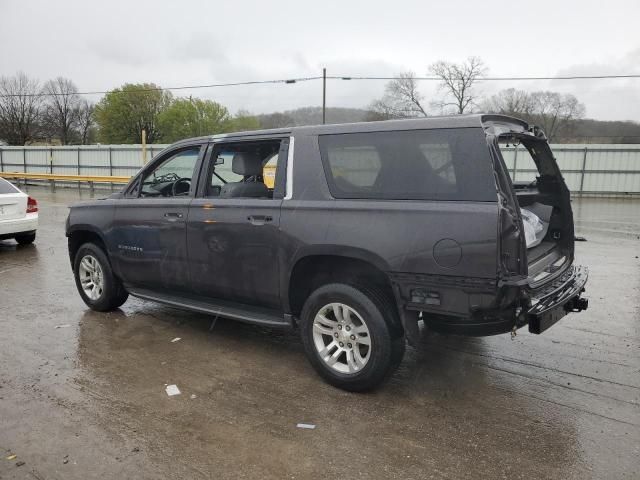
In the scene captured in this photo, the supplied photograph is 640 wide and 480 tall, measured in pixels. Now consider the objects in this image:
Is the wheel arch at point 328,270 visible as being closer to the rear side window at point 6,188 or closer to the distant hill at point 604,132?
the rear side window at point 6,188

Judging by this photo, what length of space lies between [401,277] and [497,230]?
685mm

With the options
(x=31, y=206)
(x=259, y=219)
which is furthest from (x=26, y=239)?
(x=259, y=219)

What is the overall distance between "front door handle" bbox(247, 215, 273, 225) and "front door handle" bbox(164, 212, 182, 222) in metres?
0.91

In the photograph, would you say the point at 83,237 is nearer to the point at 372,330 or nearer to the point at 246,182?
the point at 246,182

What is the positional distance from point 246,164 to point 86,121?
91883 mm

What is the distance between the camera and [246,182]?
461 cm

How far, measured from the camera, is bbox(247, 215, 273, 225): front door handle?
4074 millimetres

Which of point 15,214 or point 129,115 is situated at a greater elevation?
point 129,115

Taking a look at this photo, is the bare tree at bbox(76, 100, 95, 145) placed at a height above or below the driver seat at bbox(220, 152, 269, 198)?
above

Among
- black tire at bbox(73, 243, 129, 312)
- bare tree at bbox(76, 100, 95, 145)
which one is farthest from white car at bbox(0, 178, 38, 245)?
bare tree at bbox(76, 100, 95, 145)

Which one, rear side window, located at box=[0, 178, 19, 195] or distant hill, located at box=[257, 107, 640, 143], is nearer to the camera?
rear side window, located at box=[0, 178, 19, 195]

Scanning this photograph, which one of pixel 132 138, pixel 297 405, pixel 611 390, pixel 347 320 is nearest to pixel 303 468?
pixel 297 405

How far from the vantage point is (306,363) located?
14.3 feet

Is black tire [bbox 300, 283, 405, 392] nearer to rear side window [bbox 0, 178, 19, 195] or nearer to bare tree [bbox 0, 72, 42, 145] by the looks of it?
rear side window [bbox 0, 178, 19, 195]
